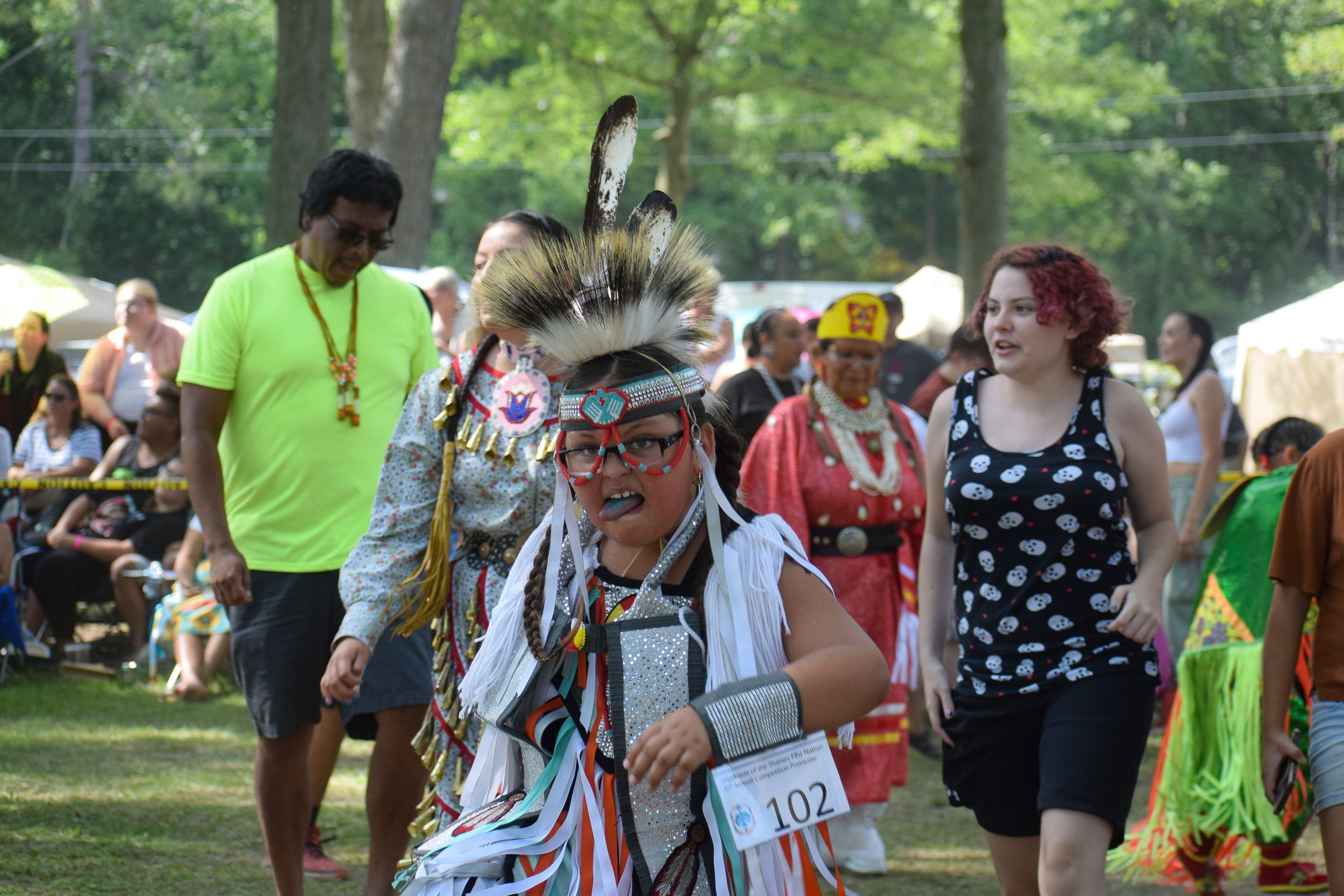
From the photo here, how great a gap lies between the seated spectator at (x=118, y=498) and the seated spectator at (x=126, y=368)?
2.28 feet

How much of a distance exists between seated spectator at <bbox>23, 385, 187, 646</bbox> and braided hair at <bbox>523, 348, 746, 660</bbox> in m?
6.61

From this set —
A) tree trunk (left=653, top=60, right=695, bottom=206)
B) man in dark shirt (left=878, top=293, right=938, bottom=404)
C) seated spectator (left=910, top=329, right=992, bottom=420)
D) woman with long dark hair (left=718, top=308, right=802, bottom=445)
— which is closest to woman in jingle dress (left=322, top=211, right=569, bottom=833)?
seated spectator (left=910, top=329, right=992, bottom=420)

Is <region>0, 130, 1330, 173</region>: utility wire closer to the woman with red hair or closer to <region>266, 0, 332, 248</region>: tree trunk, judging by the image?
<region>266, 0, 332, 248</region>: tree trunk

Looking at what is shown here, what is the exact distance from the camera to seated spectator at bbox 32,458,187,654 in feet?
27.5

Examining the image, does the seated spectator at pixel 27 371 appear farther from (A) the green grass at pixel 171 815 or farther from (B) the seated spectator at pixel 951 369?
(B) the seated spectator at pixel 951 369

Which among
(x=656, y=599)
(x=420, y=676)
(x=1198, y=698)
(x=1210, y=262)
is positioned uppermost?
(x=1210, y=262)

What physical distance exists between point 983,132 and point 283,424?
6620mm

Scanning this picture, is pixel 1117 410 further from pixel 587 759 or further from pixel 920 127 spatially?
pixel 920 127

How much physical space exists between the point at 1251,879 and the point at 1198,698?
0.80 m

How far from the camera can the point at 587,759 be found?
2.32 meters

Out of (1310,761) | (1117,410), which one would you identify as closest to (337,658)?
(1117,410)

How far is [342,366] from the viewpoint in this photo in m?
3.97

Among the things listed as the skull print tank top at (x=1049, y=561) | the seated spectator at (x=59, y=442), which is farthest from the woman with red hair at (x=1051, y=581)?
the seated spectator at (x=59, y=442)

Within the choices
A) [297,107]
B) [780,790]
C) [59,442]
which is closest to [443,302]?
[297,107]
